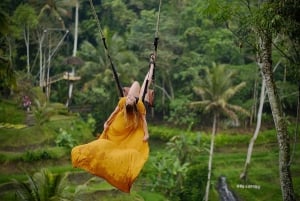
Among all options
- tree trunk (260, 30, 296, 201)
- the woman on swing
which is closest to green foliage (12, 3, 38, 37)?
tree trunk (260, 30, 296, 201)

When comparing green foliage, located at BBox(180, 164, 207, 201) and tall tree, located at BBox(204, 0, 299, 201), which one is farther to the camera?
green foliage, located at BBox(180, 164, 207, 201)

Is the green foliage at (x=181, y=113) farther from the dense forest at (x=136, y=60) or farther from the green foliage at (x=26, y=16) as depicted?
the green foliage at (x=26, y=16)

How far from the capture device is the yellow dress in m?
4.38

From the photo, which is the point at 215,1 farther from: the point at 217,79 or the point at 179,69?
the point at 179,69

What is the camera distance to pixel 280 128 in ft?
23.0

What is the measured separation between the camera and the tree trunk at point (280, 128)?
695 centimetres

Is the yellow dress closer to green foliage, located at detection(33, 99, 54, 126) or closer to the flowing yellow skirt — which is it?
the flowing yellow skirt

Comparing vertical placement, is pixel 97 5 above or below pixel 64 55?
above

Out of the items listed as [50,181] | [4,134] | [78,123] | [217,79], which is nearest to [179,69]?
[78,123]

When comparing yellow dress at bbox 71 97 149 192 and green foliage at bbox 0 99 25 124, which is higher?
yellow dress at bbox 71 97 149 192

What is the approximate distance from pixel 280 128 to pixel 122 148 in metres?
3.33

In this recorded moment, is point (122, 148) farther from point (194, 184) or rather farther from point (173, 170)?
point (173, 170)

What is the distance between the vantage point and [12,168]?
1478 cm

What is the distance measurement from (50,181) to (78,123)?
10102mm
